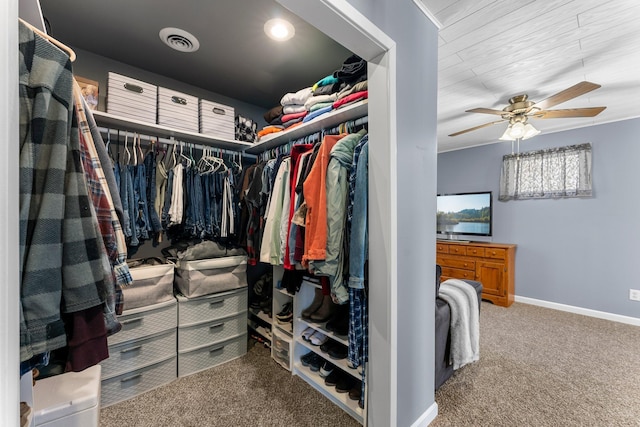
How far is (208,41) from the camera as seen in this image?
5.80 feet

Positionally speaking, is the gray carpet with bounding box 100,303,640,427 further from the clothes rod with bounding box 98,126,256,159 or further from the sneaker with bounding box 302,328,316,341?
the clothes rod with bounding box 98,126,256,159

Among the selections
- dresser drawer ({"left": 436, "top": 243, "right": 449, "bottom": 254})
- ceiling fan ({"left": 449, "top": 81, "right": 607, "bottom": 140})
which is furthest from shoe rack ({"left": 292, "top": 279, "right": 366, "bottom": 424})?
dresser drawer ({"left": 436, "top": 243, "right": 449, "bottom": 254})

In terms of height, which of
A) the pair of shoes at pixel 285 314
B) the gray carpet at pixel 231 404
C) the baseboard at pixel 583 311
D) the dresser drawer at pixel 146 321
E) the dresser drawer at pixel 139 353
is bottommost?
the gray carpet at pixel 231 404

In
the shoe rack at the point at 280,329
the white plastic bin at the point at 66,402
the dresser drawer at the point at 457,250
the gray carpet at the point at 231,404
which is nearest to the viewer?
the white plastic bin at the point at 66,402

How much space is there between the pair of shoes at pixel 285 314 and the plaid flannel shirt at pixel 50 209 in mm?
1705

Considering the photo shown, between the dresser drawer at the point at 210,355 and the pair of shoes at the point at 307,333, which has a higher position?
the pair of shoes at the point at 307,333

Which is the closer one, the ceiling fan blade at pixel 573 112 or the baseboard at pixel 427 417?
the baseboard at pixel 427 417

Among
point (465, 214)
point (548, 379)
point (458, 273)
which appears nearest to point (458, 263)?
point (458, 273)

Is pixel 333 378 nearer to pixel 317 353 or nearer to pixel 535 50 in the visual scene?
pixel 317 353

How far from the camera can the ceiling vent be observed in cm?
168

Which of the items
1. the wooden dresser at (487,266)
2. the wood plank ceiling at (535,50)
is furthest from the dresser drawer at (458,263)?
Result: the wood plank ceiling at (535,50)

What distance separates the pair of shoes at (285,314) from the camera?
2.13 meters

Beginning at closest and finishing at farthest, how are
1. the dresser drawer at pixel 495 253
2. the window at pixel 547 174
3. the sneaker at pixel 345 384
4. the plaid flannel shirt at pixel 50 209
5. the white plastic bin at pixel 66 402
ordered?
1. the plaid flannel shirt at pixel 50 209
2. the white plastic bin at pixel 66 402
3. the sneaker at pixel 345 384
4. the window at pixel 547 174
5. the dresser drawer at pixel 495 253

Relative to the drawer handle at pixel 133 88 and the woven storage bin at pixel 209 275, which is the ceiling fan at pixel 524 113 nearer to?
the woven storage bin at pixel 209 275
